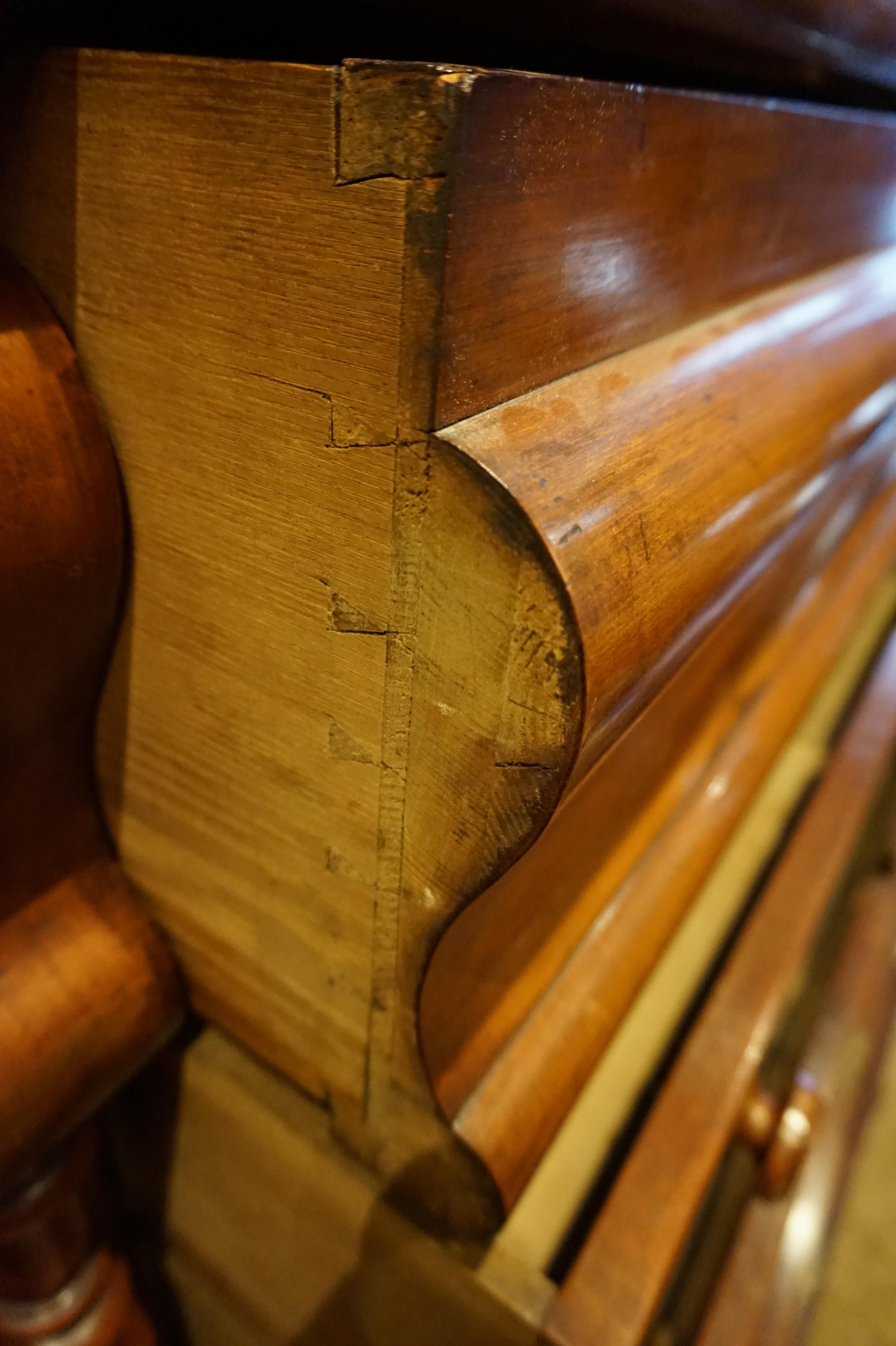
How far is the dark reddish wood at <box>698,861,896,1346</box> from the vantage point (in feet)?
1.92

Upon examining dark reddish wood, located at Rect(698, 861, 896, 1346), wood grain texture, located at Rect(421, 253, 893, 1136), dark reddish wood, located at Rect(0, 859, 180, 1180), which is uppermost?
wood grain texture, located at Rect(421, 253, 893, 1136)

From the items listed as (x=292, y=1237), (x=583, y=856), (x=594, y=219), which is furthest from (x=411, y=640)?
(x=292, y=1237)

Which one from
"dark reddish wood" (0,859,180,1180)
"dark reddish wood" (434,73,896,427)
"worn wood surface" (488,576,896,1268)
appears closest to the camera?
"dark reddish wood" (434,73,896,427)

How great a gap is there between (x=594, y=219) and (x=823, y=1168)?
821mm

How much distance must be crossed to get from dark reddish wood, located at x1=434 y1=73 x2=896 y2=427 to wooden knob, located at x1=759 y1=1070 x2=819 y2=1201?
0.52 meters

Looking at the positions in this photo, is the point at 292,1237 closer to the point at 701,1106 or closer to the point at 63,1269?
the point at 63,1269

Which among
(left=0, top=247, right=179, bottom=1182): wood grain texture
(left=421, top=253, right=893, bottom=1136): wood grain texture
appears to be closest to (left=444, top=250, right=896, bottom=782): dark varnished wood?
(left=421, top=253, right=893, bottom=1136): wood grain texture

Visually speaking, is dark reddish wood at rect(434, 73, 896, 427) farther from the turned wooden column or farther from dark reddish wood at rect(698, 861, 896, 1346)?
dark reddish wood at rect(698, 861, 896, 1346)

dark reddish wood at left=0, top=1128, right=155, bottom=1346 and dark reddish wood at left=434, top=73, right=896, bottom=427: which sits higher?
dark reddish wood at left=434, top=73, right=896, bottom=427

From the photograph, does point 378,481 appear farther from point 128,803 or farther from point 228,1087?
point 228,1087

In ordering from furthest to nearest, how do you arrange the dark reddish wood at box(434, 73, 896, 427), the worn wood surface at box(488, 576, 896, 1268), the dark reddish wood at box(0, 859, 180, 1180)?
the worn wood surface at box(488, 576, 896, 1268) < the dark reddish wood at box(0, 859, 180, 1180) < the dark reddish wood at box(434, 73, 896, 427)

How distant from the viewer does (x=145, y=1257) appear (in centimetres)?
58

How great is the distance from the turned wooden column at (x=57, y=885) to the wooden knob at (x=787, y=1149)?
0.41 metres

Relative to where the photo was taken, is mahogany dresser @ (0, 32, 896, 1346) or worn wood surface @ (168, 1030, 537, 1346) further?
worn wood surface @ (168, 1030, 537, 1346)
